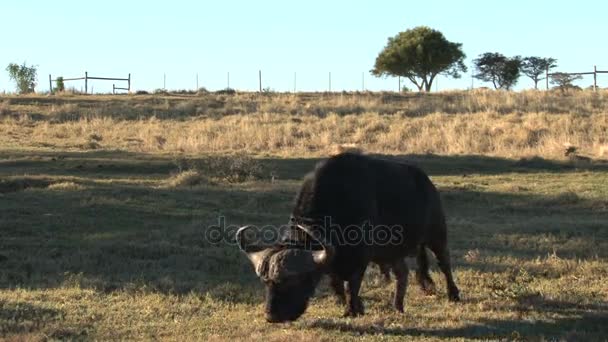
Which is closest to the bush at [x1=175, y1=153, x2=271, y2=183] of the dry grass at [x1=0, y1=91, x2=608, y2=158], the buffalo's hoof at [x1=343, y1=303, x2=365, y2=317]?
the dry grass at [x1=0, y1=91, x2=608, y2=158]

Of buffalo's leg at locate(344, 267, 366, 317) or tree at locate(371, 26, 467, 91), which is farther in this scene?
tree at locate(371, 26, 467, 91)

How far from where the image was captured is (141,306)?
919 centimetres

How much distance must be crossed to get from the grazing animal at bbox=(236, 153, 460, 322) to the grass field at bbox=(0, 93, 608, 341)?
40 centimetres

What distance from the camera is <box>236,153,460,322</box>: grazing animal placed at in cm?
752

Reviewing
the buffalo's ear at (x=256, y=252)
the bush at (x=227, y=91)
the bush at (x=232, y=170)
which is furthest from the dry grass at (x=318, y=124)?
the buffalo's ear at (x=256, y=252)

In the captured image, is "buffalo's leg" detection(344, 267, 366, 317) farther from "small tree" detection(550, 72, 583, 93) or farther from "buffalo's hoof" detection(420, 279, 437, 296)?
"small tree" detection(550, 72, 583, 93)

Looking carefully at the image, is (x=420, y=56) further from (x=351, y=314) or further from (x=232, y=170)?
(x=351, y=314)

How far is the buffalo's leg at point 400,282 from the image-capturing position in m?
9.05

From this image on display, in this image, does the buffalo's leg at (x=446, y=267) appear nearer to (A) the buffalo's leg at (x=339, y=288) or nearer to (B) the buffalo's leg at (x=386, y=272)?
(B) the buffalo's leg at (x=386, y=272)

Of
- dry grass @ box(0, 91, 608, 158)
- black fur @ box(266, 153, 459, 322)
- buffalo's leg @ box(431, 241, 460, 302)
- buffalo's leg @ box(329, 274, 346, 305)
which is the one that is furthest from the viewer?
dry grass @ box(0, 91, 608, 158)

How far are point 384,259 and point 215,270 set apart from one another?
3392 mm

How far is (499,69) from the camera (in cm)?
7369

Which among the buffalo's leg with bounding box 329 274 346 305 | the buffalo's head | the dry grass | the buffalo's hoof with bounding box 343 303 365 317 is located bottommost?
the buffalo's hoof with bounding box 343 303 365 317

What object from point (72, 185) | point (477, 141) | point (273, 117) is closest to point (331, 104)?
point (273, 117)
